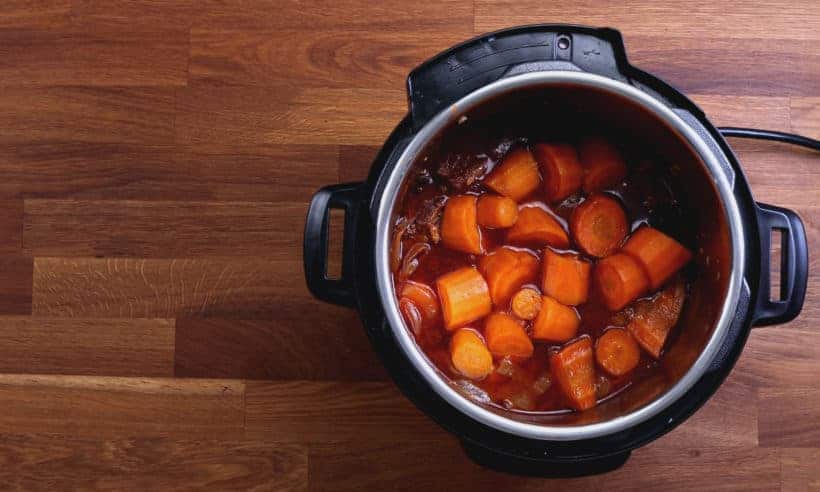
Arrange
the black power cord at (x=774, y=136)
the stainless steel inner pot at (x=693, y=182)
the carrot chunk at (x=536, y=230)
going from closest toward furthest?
the stainless steel inner pot at (x=693, y=182) < the carrot chunk at (x=536, y=230) < the black power cord at (x=774, y=136)

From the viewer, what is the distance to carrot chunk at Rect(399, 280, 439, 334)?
3.04 ft

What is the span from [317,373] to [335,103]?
0.41 meters

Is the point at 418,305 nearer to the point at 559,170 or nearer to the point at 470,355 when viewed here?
the point at 470,355

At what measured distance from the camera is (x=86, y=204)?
1.14 meters

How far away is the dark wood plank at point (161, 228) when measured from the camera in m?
1.12

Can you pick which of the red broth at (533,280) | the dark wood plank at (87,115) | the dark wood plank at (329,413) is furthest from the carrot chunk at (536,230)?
the dark wood plank at (87,115)

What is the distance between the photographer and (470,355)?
0.91 metres

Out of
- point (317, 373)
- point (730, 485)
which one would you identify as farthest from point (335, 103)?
point (730, 485)

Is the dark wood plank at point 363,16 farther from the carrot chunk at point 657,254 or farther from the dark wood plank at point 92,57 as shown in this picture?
the carrot chunk at point 657,254

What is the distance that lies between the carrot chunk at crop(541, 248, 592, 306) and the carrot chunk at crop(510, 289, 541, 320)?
0.06 ft

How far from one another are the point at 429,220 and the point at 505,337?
0.17 meters

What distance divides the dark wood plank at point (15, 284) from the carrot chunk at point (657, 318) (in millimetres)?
889

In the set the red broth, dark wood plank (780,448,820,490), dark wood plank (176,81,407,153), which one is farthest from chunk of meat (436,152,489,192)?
dark wood plank (780,448,820,490)

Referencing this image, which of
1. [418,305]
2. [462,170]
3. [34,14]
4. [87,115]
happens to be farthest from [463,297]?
[34,14]
